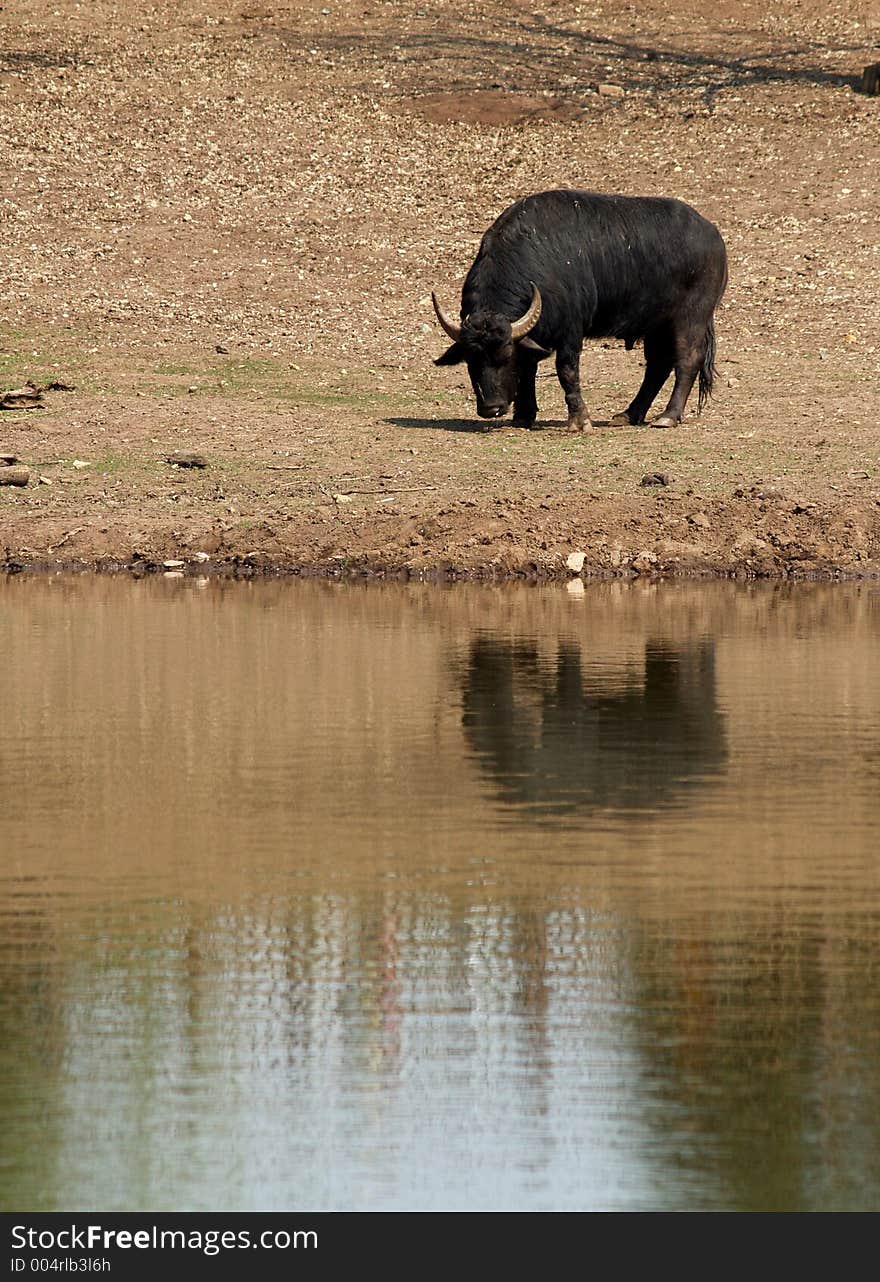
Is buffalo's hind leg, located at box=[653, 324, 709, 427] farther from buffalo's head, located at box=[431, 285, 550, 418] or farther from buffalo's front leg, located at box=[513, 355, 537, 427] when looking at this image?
buffalo's head, located at box=[431, 285, 550, 418]

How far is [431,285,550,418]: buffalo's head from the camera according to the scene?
665 inches

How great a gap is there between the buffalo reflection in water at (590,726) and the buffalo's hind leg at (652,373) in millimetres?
6814

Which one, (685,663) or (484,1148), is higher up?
(484,1148)

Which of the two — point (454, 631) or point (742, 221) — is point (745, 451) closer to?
point (454, 631)

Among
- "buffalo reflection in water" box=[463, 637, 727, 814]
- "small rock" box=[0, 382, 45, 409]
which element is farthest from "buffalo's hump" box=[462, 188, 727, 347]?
"buffalo reflection in water" box=[463, 637, 727, 814]

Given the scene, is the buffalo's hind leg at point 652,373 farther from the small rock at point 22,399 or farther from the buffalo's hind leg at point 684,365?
the small rock at point 22,399

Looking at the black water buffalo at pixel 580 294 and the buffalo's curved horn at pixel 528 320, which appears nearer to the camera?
the buffalo's curved horn at pixel 528 320

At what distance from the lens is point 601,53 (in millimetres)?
28875

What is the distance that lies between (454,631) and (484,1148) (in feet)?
24.5

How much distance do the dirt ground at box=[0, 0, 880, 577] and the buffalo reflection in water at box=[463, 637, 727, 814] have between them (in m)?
3.91

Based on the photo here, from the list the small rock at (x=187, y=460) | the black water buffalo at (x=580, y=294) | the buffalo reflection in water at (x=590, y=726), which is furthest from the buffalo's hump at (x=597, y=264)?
the buffalo reflection in water at (x=590, y=726)

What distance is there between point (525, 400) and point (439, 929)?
38.6ft

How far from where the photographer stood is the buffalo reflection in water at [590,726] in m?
8.20
